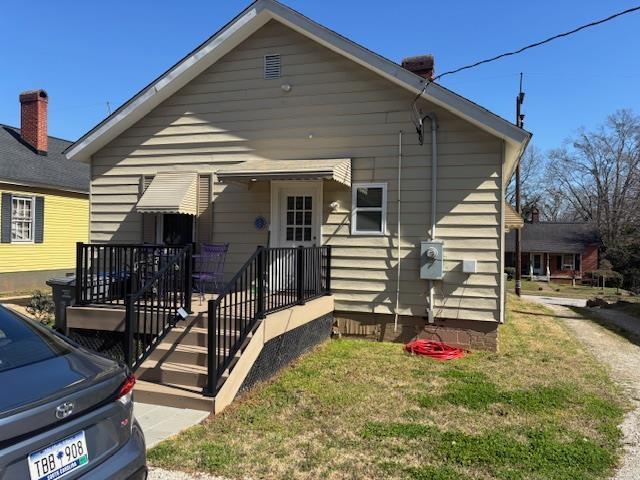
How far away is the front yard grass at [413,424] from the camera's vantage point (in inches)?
155

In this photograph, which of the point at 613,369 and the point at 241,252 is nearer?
the point at 613,369

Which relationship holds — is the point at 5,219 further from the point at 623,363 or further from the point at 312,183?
the point at 623,363

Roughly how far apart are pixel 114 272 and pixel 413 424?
4893 mm

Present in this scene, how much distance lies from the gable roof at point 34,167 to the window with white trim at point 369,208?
11.6m

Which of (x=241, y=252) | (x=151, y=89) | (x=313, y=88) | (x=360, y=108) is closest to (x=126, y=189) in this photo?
(x=151, y=89)

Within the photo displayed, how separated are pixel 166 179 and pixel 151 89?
1.66m

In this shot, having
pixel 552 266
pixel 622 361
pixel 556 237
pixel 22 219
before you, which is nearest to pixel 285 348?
pixel 622 361

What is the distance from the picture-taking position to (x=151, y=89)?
30.1ft

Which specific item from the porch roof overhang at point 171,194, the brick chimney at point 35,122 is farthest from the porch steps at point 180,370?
the brick chimney at point 35,122

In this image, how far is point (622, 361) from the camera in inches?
317

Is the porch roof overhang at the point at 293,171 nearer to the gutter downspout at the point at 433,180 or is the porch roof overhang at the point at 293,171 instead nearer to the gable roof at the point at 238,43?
the gutter downspout at the point at 433,180

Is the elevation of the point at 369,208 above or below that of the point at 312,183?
below

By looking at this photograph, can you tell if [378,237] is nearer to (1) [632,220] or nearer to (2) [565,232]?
(1) [632,220]

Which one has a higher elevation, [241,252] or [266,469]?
[241,252]
